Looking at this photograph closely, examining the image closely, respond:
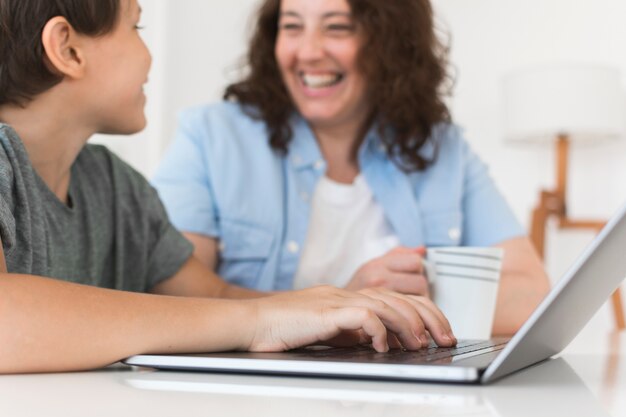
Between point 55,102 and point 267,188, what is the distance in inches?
27.2

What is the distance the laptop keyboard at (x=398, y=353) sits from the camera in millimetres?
628

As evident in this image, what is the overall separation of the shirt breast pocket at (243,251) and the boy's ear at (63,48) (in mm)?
639

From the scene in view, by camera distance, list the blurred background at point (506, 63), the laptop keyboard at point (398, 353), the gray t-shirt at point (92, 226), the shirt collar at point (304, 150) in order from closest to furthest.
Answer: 1. the laptop keyboard at point (398, 353)
2. the gray t-shirt at point (92, 226)
3. the shirt collar at point (304, 150)
4. the blurred background at point (506, 63)

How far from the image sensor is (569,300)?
0.61 m

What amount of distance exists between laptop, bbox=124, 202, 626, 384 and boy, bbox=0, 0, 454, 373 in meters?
0.03

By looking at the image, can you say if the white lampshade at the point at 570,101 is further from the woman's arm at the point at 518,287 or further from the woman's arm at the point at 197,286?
the woman's arm at the point at 197,286

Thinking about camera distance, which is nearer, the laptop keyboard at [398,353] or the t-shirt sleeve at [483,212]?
the laptop keyboard at [398,353]

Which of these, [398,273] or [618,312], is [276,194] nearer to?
[398,273]

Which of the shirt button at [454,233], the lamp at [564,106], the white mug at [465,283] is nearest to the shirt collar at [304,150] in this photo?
the shirt button at [454,233]

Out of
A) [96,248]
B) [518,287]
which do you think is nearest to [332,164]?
[518,287]

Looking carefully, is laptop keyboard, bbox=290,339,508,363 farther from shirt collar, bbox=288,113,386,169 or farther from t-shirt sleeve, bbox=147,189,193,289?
shirt collar, bbox=288,113,386,169

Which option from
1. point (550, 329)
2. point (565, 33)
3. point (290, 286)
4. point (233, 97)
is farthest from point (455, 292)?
point (565, 33)

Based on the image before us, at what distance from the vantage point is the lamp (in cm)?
339

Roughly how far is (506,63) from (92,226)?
313 centimetres
